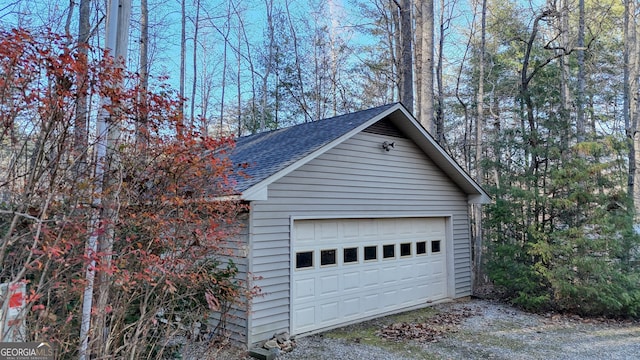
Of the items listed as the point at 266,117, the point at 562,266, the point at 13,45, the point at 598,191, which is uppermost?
the point at 266,117

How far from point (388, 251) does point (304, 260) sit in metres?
2.20

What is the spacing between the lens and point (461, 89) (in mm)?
17719

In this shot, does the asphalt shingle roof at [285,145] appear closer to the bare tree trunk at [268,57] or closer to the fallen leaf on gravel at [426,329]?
the fallen leaf on gravel at [426,329]

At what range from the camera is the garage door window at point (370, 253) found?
7633mm

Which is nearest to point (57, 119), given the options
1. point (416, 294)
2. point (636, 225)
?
point (416, 294)

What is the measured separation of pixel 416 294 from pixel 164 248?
653cm

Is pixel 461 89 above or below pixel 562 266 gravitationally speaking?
above

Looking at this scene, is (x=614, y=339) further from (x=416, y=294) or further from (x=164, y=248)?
(x=164, y=248)

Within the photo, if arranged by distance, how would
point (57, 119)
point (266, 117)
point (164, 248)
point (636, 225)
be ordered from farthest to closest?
point (266, 117) < point (636, 225) < point (164, 248) < point (57, 119)

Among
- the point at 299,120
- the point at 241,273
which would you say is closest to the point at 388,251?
the point at 241,273

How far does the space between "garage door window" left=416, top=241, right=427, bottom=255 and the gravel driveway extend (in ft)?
4.17

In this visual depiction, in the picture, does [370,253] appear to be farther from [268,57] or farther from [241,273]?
[268,57]

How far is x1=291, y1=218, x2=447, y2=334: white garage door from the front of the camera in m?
6.67

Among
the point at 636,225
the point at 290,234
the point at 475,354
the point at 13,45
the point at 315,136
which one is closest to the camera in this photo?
the point at 13,45
